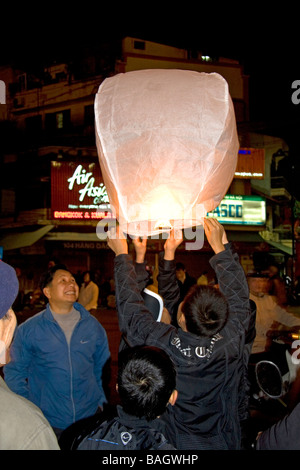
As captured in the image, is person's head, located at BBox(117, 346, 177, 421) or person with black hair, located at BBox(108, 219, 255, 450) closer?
person's head, located at BBox(117, 346, 177, 421)

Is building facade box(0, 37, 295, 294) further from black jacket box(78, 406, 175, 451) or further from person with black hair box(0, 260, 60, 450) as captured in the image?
person with black hair box(0, 260, 60, 450)

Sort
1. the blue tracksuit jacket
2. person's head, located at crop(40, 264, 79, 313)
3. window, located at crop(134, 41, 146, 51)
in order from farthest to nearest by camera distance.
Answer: window, located at crop(134, 41, 146, 51)
person's head, located at crop(40, 264, 79, 313)
the blue tracksuit jacket

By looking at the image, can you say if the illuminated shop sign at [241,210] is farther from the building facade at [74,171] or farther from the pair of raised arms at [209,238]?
the pair of raised arms at [209,238]

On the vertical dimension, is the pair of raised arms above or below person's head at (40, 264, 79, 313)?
above

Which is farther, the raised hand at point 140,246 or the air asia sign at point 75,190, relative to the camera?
the air asia sign at point 75,190

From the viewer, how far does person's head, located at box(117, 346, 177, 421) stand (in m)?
1.77

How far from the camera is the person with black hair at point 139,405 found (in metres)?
1.69

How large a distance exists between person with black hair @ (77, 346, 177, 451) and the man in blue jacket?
1.56m

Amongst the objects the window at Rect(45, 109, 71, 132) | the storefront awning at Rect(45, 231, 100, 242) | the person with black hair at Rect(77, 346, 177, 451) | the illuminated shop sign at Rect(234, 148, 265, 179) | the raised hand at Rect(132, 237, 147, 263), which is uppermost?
the window at Rect(45, 109, 71, 132)

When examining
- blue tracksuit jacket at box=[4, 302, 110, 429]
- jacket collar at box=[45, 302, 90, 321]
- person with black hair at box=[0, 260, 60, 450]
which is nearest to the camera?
person with black hair at box=[0, 260, 60, 450]

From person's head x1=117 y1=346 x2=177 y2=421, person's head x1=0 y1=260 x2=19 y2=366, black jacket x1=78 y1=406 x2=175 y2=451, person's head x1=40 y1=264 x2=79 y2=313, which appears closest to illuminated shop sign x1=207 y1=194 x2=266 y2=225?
person's head x1=40 y1=264 x2=79 y2=313

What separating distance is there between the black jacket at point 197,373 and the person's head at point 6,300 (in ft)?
3.01

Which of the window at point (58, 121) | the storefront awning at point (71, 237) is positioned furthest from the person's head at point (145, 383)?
the window at point (58, 121)

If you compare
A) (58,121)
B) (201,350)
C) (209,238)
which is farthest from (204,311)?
(58,121)
